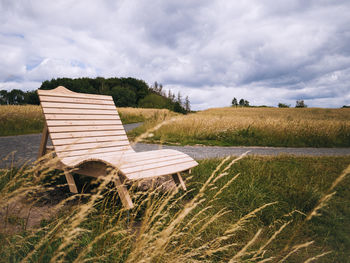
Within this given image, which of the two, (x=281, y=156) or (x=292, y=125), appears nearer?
(x=281, y=156)

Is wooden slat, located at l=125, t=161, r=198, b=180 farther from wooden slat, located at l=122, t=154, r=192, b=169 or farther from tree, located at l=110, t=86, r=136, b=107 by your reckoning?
tree, located at l=110, t=86, r=136, b=107

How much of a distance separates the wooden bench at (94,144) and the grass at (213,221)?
11.1 inches

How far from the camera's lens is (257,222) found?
2611 millimetres

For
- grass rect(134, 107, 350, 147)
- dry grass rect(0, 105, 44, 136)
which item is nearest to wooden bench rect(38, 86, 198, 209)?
grass rect(134, 107, 350, 147)


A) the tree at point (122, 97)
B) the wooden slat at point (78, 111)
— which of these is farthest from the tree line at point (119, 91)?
the wooden slat at point (78, 111)

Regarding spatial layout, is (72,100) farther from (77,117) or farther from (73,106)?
(77,117)

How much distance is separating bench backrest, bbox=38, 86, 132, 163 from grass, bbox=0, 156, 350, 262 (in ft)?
1.92

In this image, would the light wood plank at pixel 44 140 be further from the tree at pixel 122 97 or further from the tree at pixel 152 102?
the tree at pixel 122 97

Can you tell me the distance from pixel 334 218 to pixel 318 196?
0.30 m

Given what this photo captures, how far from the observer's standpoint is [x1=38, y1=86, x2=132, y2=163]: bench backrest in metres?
3.34

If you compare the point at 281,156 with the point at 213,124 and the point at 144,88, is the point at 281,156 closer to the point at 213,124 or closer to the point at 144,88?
the point at 213,124

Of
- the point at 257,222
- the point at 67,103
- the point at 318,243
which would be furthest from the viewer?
the point at 67,103

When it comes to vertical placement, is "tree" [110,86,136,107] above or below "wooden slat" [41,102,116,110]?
above

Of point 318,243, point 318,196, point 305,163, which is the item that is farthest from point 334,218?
point 305,163
